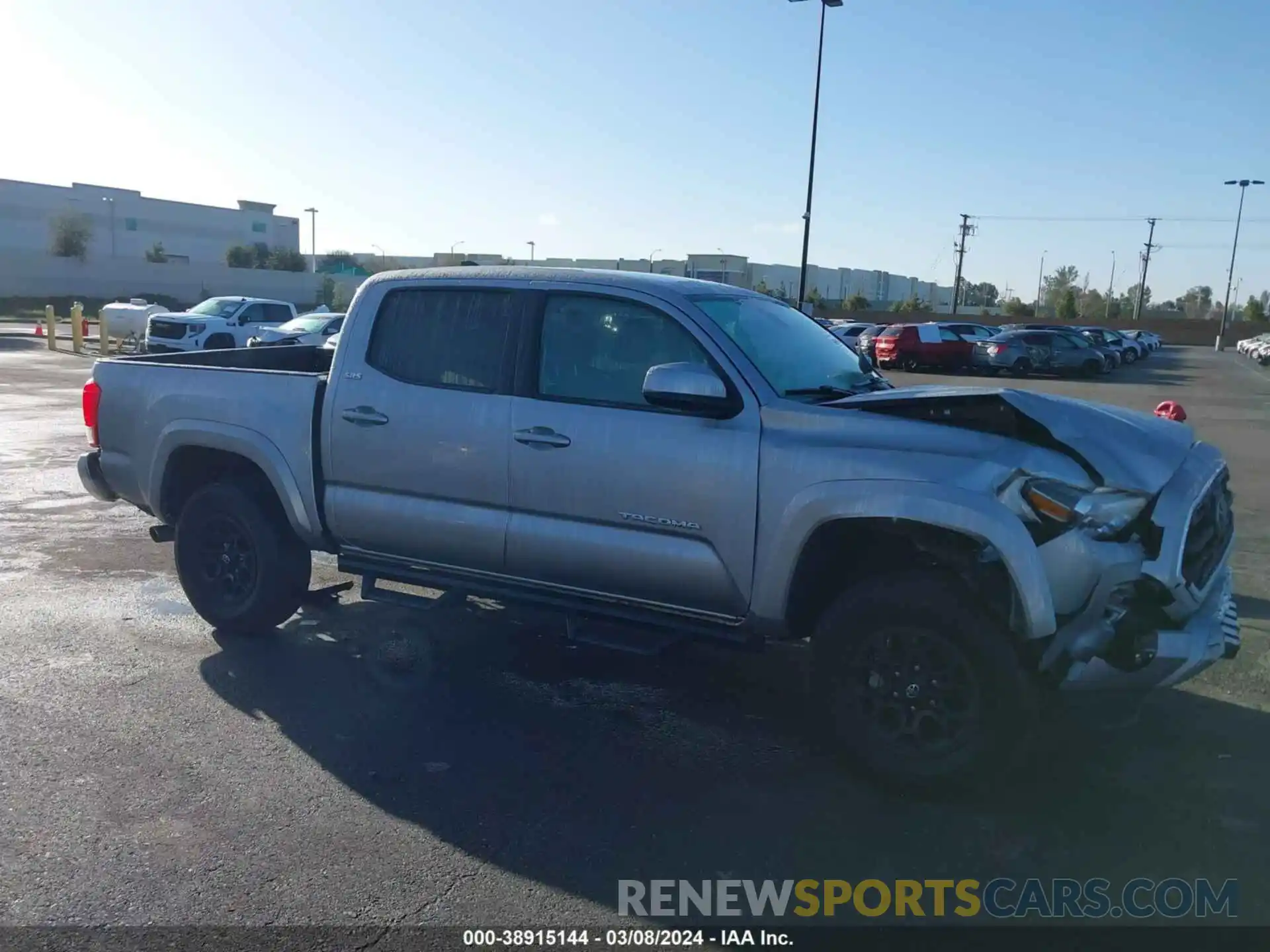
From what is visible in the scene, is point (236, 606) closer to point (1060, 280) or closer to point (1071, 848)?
point (1071, 848)

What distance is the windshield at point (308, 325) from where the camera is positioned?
83.0 ft

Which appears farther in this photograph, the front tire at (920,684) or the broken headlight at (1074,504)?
the front tire at (920,684)

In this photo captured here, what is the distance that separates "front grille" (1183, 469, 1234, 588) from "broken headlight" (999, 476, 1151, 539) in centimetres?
26

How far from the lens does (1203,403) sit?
83.8 feet

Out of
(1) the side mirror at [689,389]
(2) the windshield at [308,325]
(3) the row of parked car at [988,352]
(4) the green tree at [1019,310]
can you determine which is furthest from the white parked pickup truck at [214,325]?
(4) the green tree at [1019,310]

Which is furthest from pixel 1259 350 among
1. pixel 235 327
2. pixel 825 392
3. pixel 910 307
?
pixel 825 392

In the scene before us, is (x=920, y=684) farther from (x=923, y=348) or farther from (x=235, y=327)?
(x=923, y=348)

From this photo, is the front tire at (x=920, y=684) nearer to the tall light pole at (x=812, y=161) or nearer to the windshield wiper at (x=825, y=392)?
the windshield wiper at (x=825, y=392)

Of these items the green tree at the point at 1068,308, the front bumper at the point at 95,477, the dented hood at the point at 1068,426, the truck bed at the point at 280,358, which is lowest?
the front bumper at the point at 95,477

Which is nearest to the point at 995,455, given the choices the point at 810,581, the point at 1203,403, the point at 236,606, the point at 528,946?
the point at 810,581

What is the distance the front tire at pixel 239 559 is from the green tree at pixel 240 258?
88.5m

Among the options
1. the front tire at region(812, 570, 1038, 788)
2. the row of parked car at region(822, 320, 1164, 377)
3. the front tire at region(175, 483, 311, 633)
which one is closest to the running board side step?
the front tire at region(175, 483, 311, 633)

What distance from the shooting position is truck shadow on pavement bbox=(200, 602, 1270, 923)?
13.1 feet

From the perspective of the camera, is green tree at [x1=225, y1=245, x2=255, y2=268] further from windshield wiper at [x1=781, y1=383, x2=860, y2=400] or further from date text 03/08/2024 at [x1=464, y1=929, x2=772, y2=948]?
date text 03/08/2024 at [x1=464, y1=929, x2=772, y2=948]
